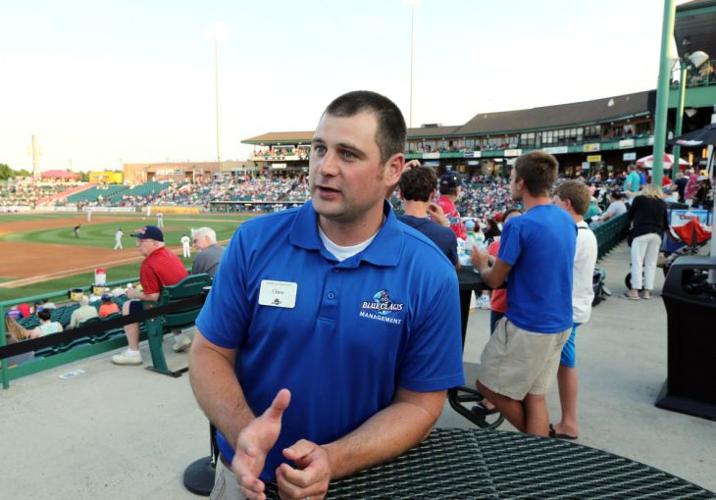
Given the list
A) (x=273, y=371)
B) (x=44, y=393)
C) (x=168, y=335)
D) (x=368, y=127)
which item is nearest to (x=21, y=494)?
(x=44, y=393)

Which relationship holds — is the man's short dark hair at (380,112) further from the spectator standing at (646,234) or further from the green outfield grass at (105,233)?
the green outfield grass at (105,233)

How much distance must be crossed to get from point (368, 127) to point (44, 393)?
15.4 ft

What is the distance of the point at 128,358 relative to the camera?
5652 mm

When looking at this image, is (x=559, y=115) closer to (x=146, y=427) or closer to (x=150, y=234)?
(x=150, y=234)

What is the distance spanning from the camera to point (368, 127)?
1.63 meters

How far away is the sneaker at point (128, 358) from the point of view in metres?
5.65

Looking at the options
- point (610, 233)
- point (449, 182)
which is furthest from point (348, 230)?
point (610, 233)

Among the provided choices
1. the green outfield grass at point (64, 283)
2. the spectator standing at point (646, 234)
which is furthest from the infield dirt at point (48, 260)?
the spectator standing at point (646, 234)

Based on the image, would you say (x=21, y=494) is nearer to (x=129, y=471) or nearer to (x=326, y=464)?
(x=129, y=471)

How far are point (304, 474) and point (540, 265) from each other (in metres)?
2.32

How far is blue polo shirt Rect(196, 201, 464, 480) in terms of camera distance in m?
1.59

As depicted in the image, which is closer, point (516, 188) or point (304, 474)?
point (304, 474)

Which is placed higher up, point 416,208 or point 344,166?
point 344,166

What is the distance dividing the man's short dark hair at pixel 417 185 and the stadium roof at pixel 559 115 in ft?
169
